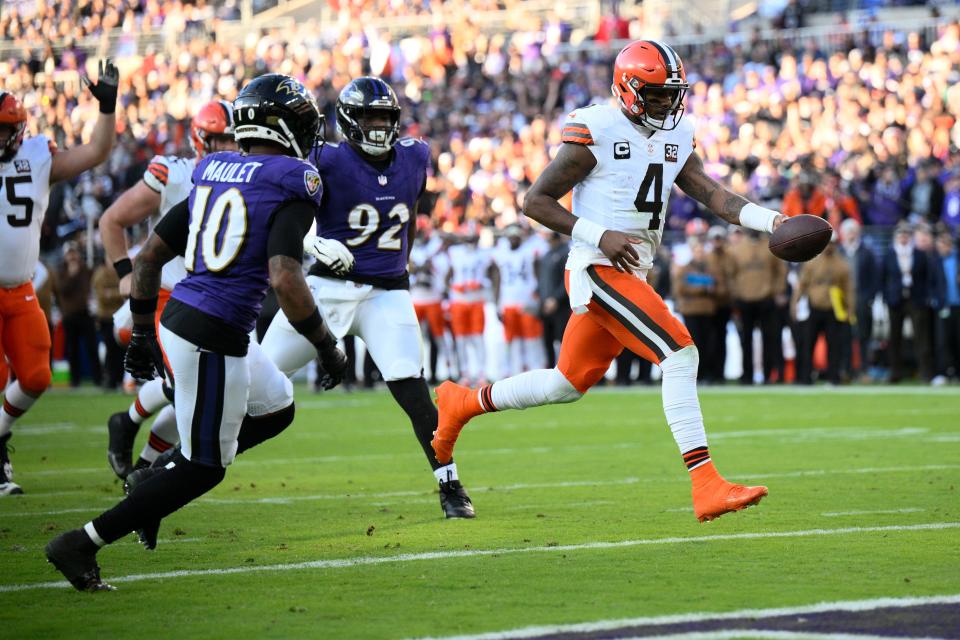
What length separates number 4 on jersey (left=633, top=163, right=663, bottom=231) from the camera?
252 inches

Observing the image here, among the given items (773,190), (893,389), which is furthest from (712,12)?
(893,389)

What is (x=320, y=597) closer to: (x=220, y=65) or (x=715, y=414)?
(x=715, y=414)

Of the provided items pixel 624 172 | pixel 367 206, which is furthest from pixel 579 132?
pixel 367 206

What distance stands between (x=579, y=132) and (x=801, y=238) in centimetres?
102

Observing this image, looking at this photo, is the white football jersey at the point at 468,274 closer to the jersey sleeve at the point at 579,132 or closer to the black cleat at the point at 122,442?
the black cleat at the point at 122,442

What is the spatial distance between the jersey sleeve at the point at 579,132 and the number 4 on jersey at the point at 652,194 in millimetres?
283

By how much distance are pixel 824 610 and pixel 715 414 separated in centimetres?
875

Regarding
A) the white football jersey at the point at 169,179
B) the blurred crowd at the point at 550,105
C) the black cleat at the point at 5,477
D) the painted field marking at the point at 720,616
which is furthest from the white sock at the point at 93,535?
the blurred crowd at the point at 550,105

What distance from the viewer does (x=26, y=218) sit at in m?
7.97

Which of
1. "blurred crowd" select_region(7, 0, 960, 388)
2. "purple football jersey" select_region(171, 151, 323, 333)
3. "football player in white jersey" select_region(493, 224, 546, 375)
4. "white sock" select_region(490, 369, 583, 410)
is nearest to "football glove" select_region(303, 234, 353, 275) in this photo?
"white sock" select_region(490, 369, 583, 410)

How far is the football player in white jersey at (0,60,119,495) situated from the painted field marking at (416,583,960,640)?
179 inches

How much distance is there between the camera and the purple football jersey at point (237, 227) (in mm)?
5000

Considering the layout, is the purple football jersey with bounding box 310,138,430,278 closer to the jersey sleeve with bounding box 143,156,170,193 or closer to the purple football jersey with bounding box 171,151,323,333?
the jersey sleeve with bounding box 143,156,170,193

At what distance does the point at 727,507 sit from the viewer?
5.73 meters
